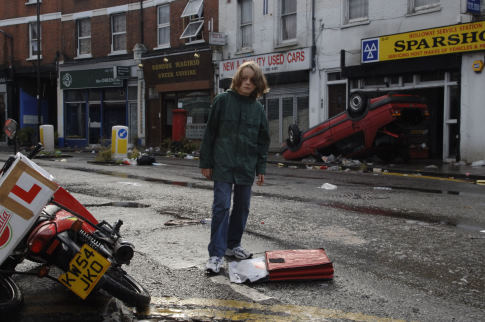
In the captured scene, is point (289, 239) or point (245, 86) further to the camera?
point (289, 239)

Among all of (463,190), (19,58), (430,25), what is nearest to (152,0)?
(19,58)

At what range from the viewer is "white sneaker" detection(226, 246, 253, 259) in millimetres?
4773

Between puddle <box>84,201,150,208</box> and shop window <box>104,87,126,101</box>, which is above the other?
shop window <box>104,87,126,101</box>

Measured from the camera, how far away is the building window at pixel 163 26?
1029 inches

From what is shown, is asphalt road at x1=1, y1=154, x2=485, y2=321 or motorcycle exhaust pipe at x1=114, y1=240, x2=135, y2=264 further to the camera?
asphalt road at x1=1, y1=154, x2=485, y2=321

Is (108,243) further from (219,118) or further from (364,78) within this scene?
(364,78)

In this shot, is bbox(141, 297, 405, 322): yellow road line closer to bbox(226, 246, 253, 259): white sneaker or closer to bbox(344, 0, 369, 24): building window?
bbox(226, 246, 253, 259): white sneaker

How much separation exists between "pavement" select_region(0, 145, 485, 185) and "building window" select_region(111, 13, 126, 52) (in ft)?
47.2

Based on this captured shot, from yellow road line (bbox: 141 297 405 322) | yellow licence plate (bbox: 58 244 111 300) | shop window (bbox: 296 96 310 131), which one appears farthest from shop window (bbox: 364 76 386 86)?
yellow licence plate (bbox: 58 244 111 300)

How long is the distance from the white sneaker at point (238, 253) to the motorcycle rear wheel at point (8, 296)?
1925mm

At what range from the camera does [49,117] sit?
1323 inches

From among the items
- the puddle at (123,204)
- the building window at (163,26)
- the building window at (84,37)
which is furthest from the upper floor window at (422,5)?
the building window at (84,37)

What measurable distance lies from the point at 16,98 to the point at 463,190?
29.9 m

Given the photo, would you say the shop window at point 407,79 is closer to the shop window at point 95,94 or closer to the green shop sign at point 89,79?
the green shop sign at point 89,79
